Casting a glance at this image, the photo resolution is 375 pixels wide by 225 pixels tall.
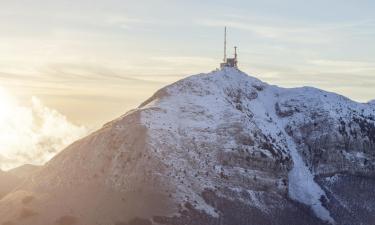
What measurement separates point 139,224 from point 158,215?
7984 mm

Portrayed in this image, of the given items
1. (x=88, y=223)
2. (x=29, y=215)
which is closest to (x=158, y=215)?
(x=88, y=223)

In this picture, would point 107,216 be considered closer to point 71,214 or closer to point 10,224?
point 71,214

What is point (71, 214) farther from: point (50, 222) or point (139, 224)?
point (139, 224)

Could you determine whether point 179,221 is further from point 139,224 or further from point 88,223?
point 88,223

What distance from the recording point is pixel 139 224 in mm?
193375

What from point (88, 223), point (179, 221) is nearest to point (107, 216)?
point (88, 223)

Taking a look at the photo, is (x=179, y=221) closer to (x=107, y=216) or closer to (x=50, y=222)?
(x=107, y=216)

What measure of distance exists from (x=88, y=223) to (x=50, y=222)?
35.0ft

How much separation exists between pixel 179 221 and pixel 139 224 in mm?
11856

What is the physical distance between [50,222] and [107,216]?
49.6 ft

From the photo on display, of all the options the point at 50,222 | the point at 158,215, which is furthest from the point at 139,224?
the point at 50,222

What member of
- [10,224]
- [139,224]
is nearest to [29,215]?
[10,224]

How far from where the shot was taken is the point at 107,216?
197125 millimetres

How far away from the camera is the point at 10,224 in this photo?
650 ft
